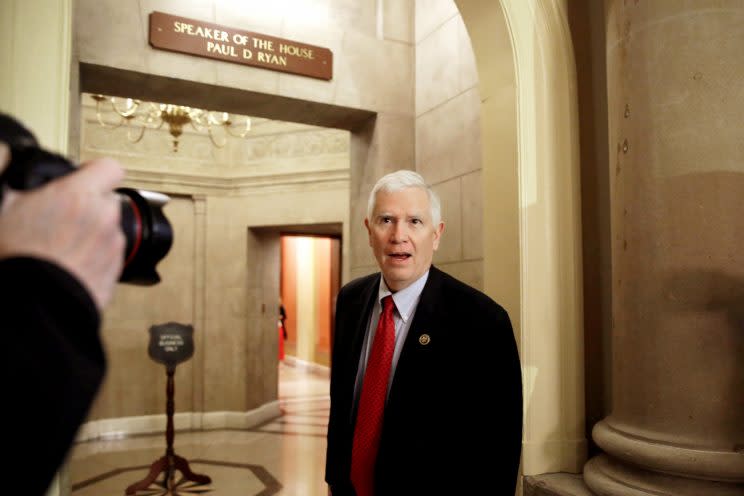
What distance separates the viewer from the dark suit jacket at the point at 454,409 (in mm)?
1588

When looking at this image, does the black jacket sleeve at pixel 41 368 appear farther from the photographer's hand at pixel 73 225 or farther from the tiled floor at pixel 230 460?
the tiled floor at pixel 230 460

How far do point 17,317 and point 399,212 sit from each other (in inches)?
52.3

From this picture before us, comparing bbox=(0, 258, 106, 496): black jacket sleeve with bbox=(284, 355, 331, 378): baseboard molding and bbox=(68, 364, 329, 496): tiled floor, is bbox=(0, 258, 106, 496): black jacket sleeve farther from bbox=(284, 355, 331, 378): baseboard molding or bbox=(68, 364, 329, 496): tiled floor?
bbox=(284, 355, 331, 378): baseboard molding

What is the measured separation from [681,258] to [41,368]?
200 cm

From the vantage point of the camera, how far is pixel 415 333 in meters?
1.70

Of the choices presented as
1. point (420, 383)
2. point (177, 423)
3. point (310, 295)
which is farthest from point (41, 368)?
point (310, 295)

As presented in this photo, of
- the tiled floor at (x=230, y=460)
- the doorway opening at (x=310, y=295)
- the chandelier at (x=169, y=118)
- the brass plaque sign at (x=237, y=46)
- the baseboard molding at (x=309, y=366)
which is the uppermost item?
the chandelier at (x=169, y=118)

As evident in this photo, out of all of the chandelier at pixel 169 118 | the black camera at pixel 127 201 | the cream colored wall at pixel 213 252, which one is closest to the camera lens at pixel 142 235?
the black camera at pixel 127 201

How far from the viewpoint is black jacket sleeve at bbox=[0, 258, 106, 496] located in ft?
1.77

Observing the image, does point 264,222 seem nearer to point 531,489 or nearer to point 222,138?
point 222,138

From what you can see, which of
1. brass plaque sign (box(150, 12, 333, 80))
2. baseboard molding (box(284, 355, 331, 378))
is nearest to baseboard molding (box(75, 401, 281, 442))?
baseboard molding (box(284, 355, 331, 378))

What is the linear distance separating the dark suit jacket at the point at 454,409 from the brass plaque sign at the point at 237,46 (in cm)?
247

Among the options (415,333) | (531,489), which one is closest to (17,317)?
(415,333)

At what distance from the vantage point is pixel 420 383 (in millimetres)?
1638
